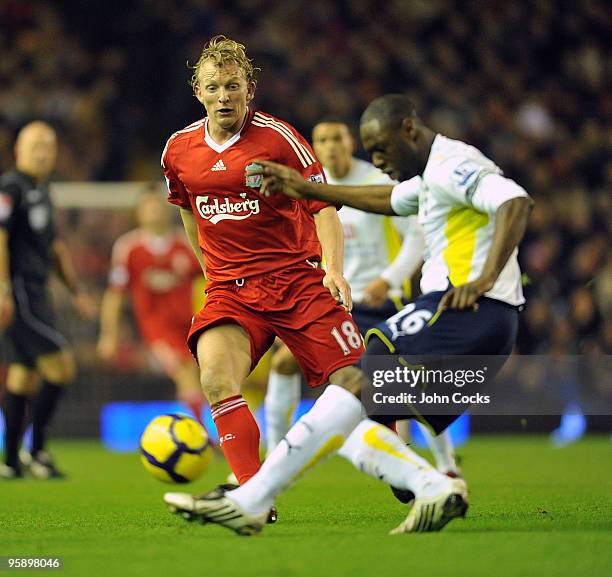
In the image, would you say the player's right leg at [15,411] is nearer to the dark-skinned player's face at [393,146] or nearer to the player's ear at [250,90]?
the player's ear at [250,90]

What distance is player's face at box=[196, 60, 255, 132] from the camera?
5.53 meters

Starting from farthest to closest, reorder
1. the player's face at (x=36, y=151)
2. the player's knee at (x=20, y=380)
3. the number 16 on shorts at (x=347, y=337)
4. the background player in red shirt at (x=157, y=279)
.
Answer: the background player in red shirt at (x=157, y=279)
the player's knee at (x=20, y=380)
the player's face at (x=36, y=151)
the number 16 on shorts at (x=347, y=337)

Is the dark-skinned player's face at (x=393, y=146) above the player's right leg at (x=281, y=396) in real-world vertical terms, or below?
above

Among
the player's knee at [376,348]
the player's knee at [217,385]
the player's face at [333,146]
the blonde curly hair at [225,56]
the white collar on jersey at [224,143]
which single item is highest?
the blonde curly hair at [225,56]

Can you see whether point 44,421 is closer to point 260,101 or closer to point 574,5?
point 260,101

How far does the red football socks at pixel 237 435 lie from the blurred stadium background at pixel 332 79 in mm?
8863

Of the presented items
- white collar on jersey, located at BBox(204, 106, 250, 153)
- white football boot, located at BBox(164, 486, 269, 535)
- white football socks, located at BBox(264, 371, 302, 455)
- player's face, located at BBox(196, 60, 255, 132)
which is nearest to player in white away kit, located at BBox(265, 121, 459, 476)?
white football socks, located at BBox(264, 371, 302, 455)

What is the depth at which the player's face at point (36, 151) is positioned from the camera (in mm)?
8891

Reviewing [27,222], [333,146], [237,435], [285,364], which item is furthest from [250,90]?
[27,222]

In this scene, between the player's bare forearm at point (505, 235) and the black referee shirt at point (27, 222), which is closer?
the player's bare forearm at point (505, 235)

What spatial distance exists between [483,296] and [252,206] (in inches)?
48.7

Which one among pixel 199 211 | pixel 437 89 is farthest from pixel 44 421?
pixel 437 89

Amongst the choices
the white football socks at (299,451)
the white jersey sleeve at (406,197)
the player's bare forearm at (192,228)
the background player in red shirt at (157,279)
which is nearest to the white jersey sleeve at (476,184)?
the white jersey sleeve at (406,197)

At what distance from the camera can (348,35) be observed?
1736cm
